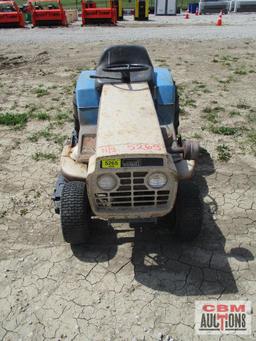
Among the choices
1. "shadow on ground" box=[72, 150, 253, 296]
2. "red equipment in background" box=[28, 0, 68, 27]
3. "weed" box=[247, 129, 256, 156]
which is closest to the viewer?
"shadow on ground" box=[72, 150, 253, 296]

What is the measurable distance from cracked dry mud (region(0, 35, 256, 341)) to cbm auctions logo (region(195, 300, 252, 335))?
7 cm

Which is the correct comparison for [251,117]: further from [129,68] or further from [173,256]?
[173,256]

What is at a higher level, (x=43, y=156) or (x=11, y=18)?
(x=11, y=18)

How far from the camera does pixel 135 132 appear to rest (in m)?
3.83

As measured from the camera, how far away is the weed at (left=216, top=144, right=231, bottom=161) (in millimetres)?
6106

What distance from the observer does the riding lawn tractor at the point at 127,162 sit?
11.6 feet

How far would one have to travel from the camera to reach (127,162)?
349 centimetres

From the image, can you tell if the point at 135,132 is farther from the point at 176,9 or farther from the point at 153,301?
the point at 176,9

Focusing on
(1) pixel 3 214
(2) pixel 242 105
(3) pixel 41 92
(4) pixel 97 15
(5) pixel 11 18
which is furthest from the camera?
(4) pixel 97 15

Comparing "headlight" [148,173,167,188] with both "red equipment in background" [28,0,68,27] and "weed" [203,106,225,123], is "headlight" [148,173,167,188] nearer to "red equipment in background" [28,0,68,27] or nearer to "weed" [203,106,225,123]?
"weed" [203,106,225,123]

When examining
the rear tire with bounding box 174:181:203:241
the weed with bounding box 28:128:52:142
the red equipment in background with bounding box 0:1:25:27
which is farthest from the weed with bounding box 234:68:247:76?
the red equipment in background with bounding box 0:1:25:27

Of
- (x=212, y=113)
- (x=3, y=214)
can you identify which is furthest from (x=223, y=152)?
(x=3, y=214)

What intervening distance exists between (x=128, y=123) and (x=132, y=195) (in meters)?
0.84

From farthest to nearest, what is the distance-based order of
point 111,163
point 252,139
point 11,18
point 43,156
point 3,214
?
point 11,18 < point 252,139 < point 43,156 < point 3,214 < point 111,163
